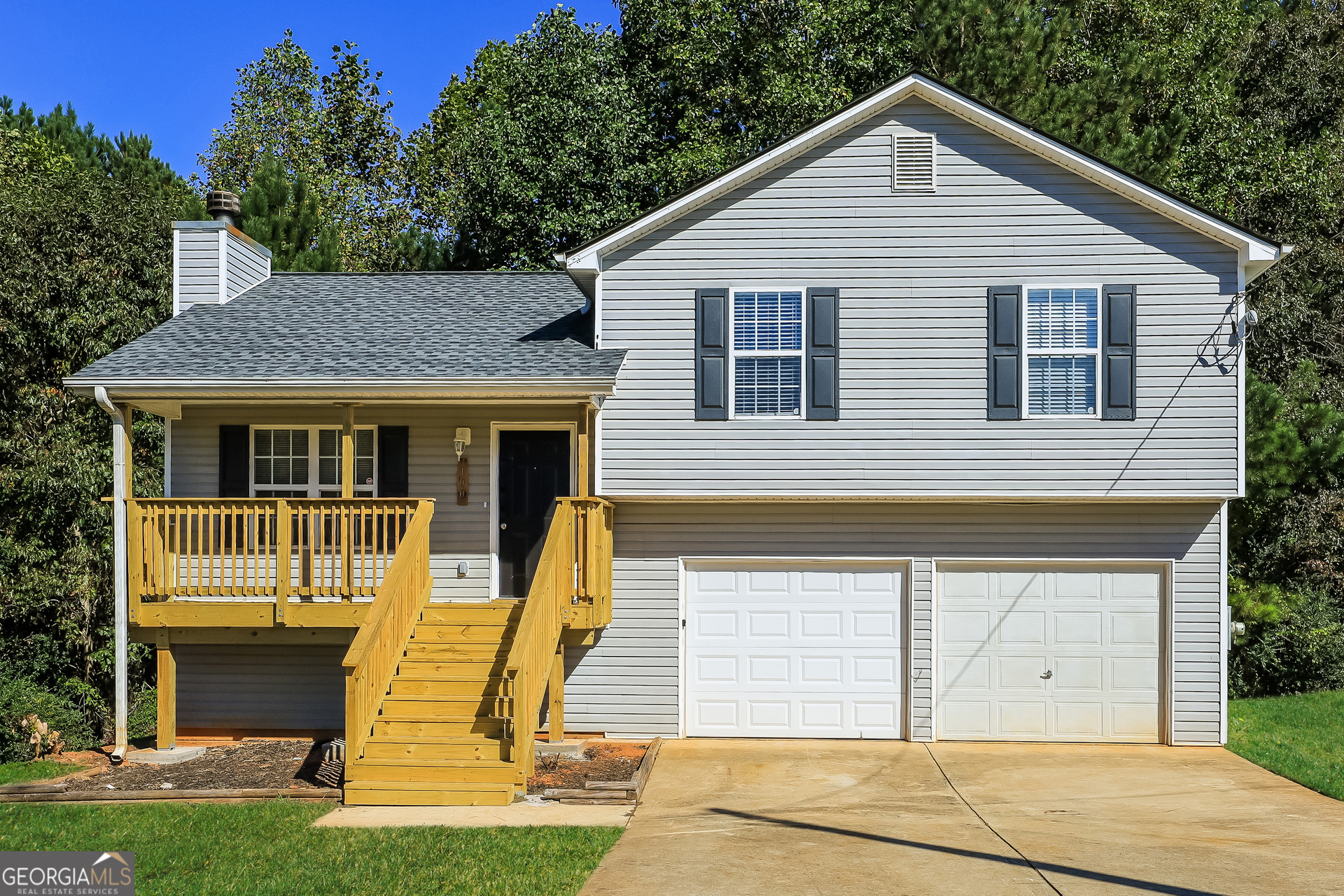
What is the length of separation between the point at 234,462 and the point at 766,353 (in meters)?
6.55

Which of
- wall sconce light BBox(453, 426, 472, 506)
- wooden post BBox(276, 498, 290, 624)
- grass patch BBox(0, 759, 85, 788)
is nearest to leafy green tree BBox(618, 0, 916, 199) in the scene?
wall sconce light BBox(453, 426, 472, 506)

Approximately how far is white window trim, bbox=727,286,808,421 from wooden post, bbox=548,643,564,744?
3.39 m

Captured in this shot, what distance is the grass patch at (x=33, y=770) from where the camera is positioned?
1119cm

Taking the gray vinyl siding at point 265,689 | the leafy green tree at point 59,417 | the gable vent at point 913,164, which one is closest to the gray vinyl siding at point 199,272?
the leafy green tree at point 59,417

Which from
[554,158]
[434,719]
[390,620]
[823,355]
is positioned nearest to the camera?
[434,719]

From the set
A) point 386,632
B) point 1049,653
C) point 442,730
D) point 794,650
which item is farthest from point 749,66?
point 442,730

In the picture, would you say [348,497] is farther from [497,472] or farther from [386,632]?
[386,632]

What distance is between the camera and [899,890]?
7.18 m

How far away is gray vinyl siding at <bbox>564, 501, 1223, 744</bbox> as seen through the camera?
12.5 metres

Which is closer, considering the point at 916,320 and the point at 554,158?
the point at 916,320

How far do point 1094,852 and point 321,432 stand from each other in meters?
9.64

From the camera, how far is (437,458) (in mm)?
13219

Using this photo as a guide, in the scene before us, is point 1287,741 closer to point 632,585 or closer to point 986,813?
point 986,813

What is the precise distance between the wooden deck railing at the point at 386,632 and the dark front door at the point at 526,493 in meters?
1.06
